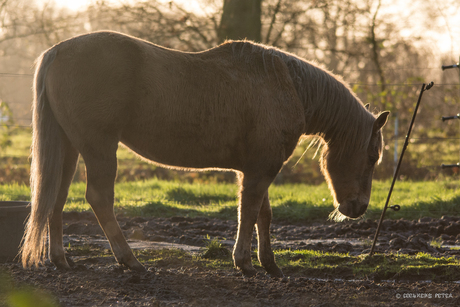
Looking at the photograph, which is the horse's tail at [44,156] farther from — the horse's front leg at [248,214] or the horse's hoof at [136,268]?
the horse's front leg at [248,214]

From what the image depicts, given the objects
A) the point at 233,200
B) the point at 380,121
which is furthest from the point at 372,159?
the point at 233,200

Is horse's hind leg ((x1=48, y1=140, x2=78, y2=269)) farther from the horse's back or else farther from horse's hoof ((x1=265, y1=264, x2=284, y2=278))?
horse's hoof ((x1=265, y1=264, x2=284, y2=278))

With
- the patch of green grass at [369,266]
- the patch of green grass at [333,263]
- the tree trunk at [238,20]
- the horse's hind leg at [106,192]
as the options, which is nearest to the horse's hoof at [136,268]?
the horse's hind leg at [106,192]

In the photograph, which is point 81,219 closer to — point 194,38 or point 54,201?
point 54,201

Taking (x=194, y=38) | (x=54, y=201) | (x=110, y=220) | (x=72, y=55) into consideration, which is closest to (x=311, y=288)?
(x=110, y=220)

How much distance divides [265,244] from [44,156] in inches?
79.8

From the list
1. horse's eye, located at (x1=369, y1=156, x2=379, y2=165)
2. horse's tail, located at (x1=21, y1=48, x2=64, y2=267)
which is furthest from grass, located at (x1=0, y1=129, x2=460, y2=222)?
horse's tail, located at (x1=21, y1=48, x2=64, y2=267)

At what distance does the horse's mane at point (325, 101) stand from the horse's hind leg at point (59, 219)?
5.64 ft

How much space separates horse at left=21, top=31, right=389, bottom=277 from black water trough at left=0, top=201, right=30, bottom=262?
34 cm

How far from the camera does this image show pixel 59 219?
12.9ft

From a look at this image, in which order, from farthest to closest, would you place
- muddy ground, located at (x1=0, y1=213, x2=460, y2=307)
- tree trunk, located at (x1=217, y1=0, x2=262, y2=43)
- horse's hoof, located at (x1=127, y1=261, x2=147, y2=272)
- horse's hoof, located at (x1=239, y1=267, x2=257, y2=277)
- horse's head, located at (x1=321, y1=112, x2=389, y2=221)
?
tree trunk, located at (x1=217, y1=0, x2=262, y2=43)
horse's head, located at (x1=321, y1=112, x2=389, y2=221)
horse's hoof, located at (x1=239, y1=267, x2=257, y2=277)
horse's hoof, located at (x1=127, y1=261, x2=147, y2=272)
muddy ground, located at (x1=0, y1=213, x2=460, y2=307)

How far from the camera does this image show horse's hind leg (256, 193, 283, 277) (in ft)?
13.0

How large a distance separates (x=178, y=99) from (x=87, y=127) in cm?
75

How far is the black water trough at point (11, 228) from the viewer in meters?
4.04
